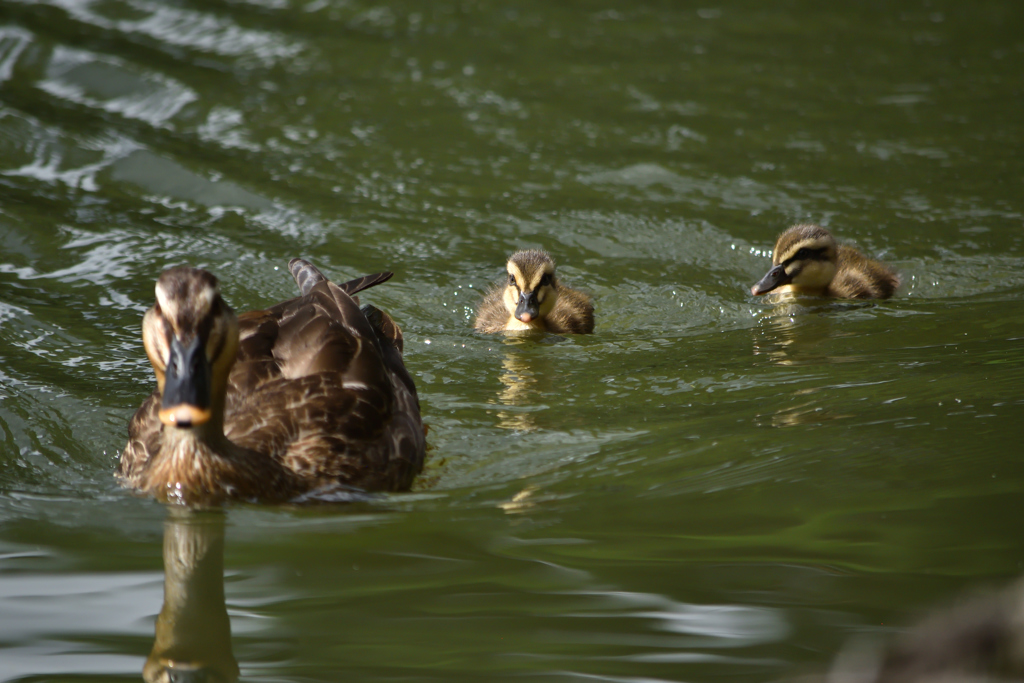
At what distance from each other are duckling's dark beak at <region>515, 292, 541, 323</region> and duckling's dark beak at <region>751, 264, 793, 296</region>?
1.35 metres

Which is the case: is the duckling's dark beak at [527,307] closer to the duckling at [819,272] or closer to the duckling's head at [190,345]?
the duckling at [819,272]

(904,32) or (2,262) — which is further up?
(904,32)

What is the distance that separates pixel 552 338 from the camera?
6340 mm

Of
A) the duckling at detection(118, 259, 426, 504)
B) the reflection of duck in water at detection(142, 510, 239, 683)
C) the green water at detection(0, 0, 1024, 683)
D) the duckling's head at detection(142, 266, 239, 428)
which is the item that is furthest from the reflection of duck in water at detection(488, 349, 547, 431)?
the reflection of duck in water at detection(142, 510, 239, 683)

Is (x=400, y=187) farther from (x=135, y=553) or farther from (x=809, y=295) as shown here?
(x=135, y=553)

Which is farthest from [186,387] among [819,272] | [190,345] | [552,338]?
[819,272]

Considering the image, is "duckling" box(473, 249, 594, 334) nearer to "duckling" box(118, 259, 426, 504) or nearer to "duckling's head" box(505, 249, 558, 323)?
"duckling's head" box(505, 249, 558, 323)

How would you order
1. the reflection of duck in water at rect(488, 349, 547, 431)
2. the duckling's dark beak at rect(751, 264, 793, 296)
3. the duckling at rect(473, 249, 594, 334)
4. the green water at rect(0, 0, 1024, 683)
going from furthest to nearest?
1. the duckling's dark beak at rect(751, 264, 793, 296)
2. the duckling at rect(473, 249, 594, 334)
3. the reflection of duck in water at rect(488, 349, 547, 431)
4. the green water at rect(0, 0, 1024, 683)

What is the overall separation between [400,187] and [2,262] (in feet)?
8.99

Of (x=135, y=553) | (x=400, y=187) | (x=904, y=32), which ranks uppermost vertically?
(x=904, y=32)

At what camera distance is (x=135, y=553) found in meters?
3.50

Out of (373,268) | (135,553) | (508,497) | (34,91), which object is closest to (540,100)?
(373,268)

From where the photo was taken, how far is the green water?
305 cm

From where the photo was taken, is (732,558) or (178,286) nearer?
(732,558)
